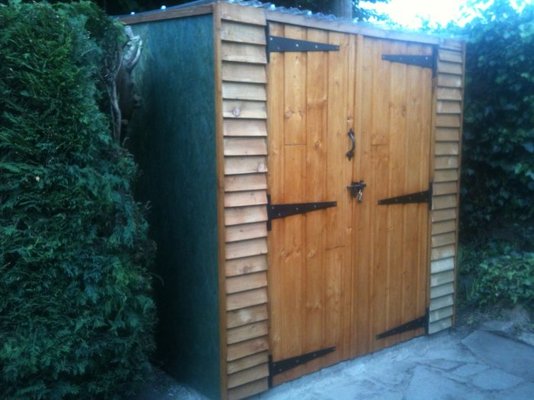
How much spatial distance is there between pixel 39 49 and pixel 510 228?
4.32 meters

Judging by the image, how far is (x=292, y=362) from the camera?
3.49 metres

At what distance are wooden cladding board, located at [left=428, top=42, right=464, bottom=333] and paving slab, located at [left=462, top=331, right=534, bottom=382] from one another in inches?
10.2

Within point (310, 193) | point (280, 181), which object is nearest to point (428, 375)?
point (310, 193)

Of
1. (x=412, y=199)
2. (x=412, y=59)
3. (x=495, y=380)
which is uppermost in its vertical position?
(x=412, y=59)

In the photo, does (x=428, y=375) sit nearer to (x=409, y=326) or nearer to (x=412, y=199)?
(x=409, y=326)

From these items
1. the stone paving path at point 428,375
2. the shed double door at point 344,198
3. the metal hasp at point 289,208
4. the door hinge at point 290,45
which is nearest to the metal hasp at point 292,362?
the shed double door at point 344,198

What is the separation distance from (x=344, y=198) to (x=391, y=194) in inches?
18.9

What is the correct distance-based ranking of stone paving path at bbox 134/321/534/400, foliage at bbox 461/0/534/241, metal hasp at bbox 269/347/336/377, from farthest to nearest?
foliage at bbox 461/0/534/241, stone paving path at bbox 134/321/534/400, metal hasp at bbox 269/347/336/377

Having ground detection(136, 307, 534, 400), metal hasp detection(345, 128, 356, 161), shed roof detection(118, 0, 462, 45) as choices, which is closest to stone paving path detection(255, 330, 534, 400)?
ground detection(136, 307, 534, 400)

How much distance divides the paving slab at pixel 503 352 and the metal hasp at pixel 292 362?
4.31ft

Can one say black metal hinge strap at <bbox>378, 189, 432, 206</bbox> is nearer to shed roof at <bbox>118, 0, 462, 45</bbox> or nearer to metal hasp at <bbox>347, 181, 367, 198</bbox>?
metal hasp at <bbox>347, 181, 367, 198</bbox>

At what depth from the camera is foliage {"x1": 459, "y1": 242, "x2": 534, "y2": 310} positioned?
4.62m

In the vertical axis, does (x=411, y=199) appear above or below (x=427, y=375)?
above

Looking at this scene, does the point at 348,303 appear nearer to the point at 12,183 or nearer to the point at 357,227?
the point at 357,227
